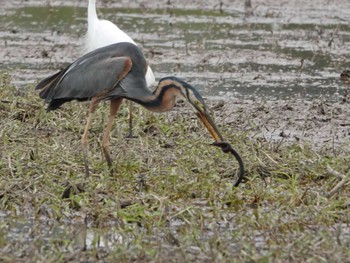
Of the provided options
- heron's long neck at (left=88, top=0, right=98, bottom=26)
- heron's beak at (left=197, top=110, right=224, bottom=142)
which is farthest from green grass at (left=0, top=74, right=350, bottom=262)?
heron's long neck at (left=88, top=0, right=98, bottom=26)

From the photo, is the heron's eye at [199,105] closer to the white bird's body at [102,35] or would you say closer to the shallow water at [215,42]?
the white bird's body at [102,35]

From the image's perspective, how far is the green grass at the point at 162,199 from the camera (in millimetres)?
5320

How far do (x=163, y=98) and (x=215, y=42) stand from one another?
6.77m

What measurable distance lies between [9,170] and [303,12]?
10.0 meters

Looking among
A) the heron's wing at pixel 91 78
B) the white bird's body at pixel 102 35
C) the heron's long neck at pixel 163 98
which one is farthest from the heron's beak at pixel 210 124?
the white bird's body at pixel 102 35

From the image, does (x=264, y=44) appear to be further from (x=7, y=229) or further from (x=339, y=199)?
(x=7, y=229)

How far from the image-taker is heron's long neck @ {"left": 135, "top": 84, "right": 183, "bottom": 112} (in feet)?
21.5

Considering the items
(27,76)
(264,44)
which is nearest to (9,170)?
(27,76)

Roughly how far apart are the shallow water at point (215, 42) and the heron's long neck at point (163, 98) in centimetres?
360

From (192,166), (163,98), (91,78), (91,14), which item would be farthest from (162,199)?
(91,14)

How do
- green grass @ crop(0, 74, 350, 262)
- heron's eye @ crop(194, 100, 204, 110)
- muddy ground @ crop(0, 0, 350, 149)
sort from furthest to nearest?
muddy ground @ crop(0, 0, 350, 149) → heron's eye @ crop(194, 100, 204, 110) → green grass @ crop(0, 74, 350, 262)

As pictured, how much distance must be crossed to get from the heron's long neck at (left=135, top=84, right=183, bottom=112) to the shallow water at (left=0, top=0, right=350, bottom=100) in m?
3.60

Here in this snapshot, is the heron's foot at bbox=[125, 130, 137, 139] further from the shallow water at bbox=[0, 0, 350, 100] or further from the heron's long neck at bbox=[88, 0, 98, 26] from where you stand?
the shallow water at bbox=[0, 0, 350, 100]

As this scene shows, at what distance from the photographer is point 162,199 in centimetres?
608
